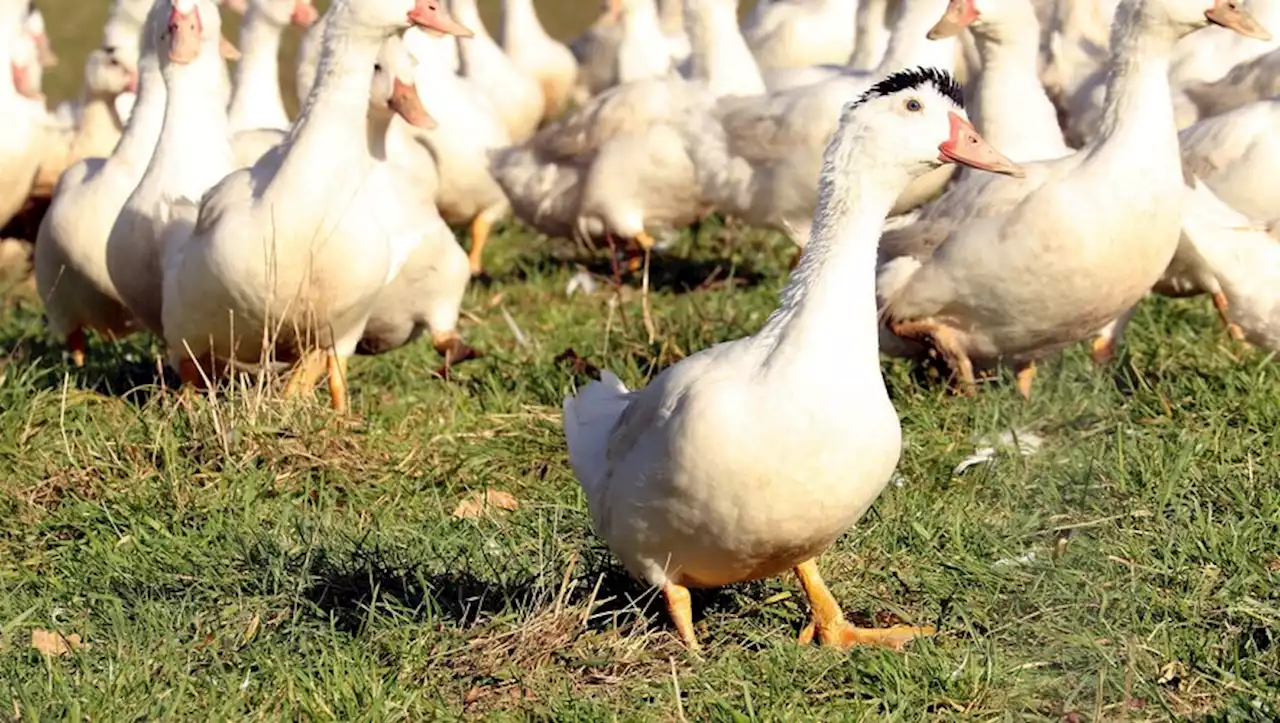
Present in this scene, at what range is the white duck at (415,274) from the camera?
7270 millimetres

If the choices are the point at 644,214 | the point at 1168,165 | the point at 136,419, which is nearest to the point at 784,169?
A: the point at 644,214

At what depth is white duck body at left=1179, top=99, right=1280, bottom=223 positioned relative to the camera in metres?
6.84

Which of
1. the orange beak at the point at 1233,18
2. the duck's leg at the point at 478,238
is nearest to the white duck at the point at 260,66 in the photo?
the duck's leg at the point at 478,238

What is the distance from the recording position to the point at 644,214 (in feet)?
32.1

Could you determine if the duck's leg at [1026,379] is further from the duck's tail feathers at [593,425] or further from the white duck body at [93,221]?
the white duck body at [93,221]

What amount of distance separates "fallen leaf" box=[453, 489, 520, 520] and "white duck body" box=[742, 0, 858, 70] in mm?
6684

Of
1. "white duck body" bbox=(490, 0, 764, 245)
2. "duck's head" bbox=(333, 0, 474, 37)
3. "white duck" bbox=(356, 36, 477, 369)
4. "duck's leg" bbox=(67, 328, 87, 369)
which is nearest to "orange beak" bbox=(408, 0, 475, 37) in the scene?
"duck's head" bbox=(333, 0, 474, 37)

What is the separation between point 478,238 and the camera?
10.4m

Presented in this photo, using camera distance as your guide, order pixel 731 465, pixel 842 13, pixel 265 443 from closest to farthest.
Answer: pixel 731 465
pixel 265 443
pixel 842 13

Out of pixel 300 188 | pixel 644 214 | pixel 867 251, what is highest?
pixel 867 251

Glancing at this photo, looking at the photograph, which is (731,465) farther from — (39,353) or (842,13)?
(842,13)

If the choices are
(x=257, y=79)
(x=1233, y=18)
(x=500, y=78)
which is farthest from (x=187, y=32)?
(x=500, y=78)

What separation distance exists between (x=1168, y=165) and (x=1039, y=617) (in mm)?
2172

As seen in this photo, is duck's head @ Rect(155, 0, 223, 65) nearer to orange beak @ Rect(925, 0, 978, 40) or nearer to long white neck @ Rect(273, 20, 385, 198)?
long white neck @ Rect(273, 20, 385, 198)
